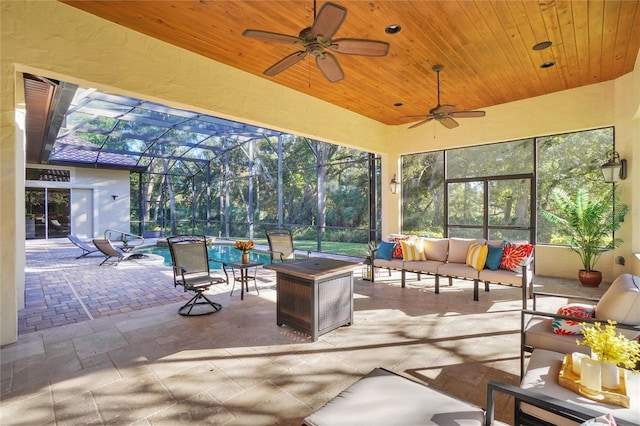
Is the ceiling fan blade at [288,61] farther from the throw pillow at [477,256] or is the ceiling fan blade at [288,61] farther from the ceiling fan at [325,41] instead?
the throw pillow at [477,256]

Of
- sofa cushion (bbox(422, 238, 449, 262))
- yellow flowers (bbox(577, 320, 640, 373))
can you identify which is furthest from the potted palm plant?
yellow flowers (bbox(577, 320, 640, 373))

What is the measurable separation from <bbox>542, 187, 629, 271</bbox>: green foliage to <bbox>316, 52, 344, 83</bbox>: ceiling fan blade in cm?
533

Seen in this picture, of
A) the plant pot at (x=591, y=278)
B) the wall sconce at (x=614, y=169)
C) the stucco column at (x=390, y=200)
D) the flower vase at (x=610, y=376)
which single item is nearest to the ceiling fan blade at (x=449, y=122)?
the wall sconce at (x=614, y=169)

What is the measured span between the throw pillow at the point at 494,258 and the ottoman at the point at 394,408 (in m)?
3.87

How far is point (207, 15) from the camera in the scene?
3.61 metres

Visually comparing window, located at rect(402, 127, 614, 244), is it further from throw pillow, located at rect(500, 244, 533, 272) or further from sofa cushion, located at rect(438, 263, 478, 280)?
sofa cushion, located at rect(438, 263, 478, 280)

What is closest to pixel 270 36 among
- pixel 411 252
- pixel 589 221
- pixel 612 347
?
pixel 612 347

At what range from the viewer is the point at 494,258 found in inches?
195

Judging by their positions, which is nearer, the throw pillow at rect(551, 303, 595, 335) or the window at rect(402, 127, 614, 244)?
the throw pillow at rect(551, 303, 595, 335)

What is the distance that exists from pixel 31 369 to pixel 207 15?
13.7ft

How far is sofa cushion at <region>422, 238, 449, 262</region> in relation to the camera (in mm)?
5745

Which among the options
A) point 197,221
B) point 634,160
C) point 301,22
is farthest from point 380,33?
point 197,221

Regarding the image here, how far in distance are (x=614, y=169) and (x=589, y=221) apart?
1.00m

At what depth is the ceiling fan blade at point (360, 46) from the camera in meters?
2.88
